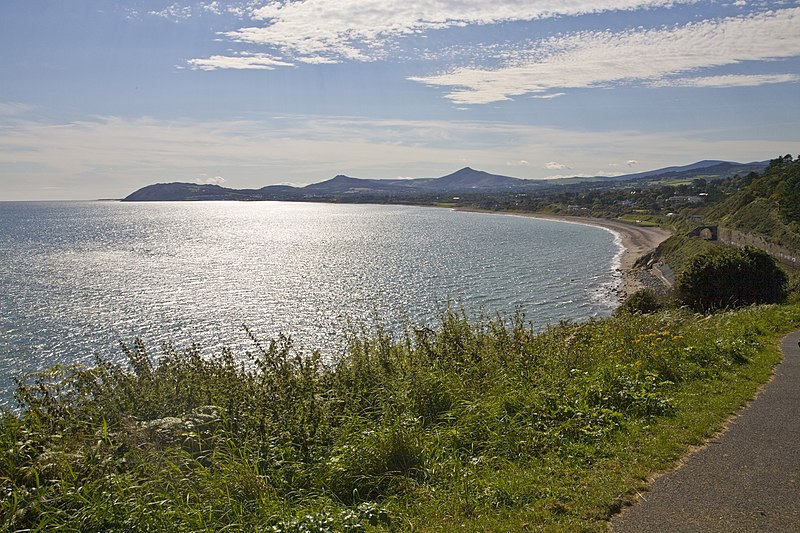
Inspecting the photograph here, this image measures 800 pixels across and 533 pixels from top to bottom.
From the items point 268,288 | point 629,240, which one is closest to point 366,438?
point 268,288

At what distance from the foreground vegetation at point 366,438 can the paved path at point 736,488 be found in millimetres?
226

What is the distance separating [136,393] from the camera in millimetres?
7730

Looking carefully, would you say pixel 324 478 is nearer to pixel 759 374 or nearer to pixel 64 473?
pixel 64 473

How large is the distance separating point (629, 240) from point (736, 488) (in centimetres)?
10195

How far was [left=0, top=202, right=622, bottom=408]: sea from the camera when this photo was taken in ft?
120

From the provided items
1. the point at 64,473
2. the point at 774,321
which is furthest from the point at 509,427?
the point at 774,321

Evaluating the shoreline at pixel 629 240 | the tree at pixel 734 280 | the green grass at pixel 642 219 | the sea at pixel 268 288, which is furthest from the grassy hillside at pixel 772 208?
the green grass at pixel 642 219

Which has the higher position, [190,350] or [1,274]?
[190,350]

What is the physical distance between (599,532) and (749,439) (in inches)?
127

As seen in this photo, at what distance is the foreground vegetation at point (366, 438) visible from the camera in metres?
5.07

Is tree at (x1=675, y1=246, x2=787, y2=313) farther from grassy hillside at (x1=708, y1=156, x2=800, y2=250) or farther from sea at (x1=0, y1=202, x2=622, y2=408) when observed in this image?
grassy hillside at (x1=708, y1=156, x2=800, y2=250)

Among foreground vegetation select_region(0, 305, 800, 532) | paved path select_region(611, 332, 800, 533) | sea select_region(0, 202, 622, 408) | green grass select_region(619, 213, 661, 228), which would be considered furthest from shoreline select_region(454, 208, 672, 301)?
paved path select_region(611, 332, 800, 533)

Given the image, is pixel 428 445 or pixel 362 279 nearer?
pixel 428 445

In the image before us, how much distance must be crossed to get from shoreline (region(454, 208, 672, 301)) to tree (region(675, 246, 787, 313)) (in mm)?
22847
